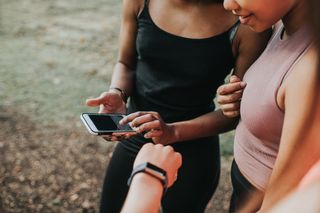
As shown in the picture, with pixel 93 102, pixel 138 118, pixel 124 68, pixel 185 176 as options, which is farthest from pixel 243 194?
pixel 124 68

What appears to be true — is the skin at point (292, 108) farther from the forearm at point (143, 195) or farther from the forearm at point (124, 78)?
the forearm at point (124, 78)

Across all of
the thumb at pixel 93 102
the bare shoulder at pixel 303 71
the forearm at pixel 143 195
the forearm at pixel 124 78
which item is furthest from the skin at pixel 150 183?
the forearm at pixel 124 78

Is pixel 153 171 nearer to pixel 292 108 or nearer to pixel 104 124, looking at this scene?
pixel 292 108

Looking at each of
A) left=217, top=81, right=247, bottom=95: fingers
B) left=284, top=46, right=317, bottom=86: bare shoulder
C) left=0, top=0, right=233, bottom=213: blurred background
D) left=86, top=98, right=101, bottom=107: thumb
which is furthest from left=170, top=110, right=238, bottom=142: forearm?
left=0, top=0, right=233, bottom=213: blurred background

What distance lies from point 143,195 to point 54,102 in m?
3.32

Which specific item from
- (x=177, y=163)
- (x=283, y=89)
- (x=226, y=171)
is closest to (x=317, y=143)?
(x=283, y=89)

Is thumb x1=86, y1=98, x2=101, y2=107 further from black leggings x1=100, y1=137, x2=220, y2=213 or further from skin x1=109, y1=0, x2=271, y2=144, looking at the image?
black leggings x1=100, y1=137, x2=220, y2=213

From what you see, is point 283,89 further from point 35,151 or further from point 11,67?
point 11,67

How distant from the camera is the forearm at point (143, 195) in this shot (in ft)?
3.92

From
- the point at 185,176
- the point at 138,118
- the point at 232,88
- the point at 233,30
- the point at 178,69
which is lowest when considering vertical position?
the point at 185,176

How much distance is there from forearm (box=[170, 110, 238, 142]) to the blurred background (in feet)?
5.01

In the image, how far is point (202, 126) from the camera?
1862 mm

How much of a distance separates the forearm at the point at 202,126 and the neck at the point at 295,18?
1.79ft

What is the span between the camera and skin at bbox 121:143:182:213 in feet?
3.95
